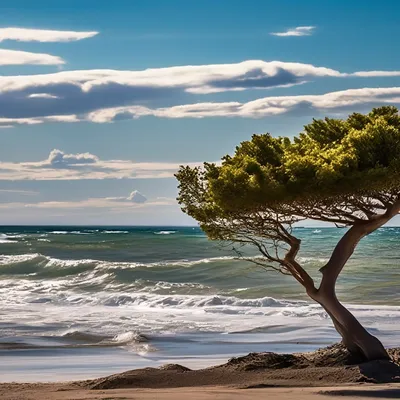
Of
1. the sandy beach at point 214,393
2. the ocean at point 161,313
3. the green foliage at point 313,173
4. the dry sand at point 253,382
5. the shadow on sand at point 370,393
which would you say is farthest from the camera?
the ocean at point 161,313

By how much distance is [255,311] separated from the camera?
2945cm

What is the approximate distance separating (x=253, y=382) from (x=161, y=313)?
1512 centimetres

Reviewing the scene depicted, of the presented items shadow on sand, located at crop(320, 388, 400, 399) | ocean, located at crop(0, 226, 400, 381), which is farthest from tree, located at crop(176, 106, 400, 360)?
ocean, located at crop(0, 226, 400, 381)

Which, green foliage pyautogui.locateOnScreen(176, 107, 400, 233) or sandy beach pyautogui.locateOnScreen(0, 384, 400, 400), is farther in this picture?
green foliage pyautogui.locateOnScreen(176, 107, 400, 233)

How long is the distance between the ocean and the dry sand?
2.15 m

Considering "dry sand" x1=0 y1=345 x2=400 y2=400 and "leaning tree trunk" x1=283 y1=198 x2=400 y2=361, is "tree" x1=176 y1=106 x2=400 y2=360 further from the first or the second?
"dry sand" x1=0 y1=345 x2=400 y2=400

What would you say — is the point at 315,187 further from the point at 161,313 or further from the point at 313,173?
the point at 161,313

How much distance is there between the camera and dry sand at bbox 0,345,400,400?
1239cm

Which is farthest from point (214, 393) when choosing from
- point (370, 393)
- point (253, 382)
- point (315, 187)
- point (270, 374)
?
point (315, 187)

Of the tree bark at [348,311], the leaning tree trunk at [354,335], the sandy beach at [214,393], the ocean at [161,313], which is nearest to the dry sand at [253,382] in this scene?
the sandy beach at [214,393]

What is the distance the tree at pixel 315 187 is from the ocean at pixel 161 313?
3.51 meters

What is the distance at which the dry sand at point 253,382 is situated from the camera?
12391mm

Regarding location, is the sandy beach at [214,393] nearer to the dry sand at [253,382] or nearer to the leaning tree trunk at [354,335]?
the dry sand at [253,382]

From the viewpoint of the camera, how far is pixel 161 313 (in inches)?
1140
